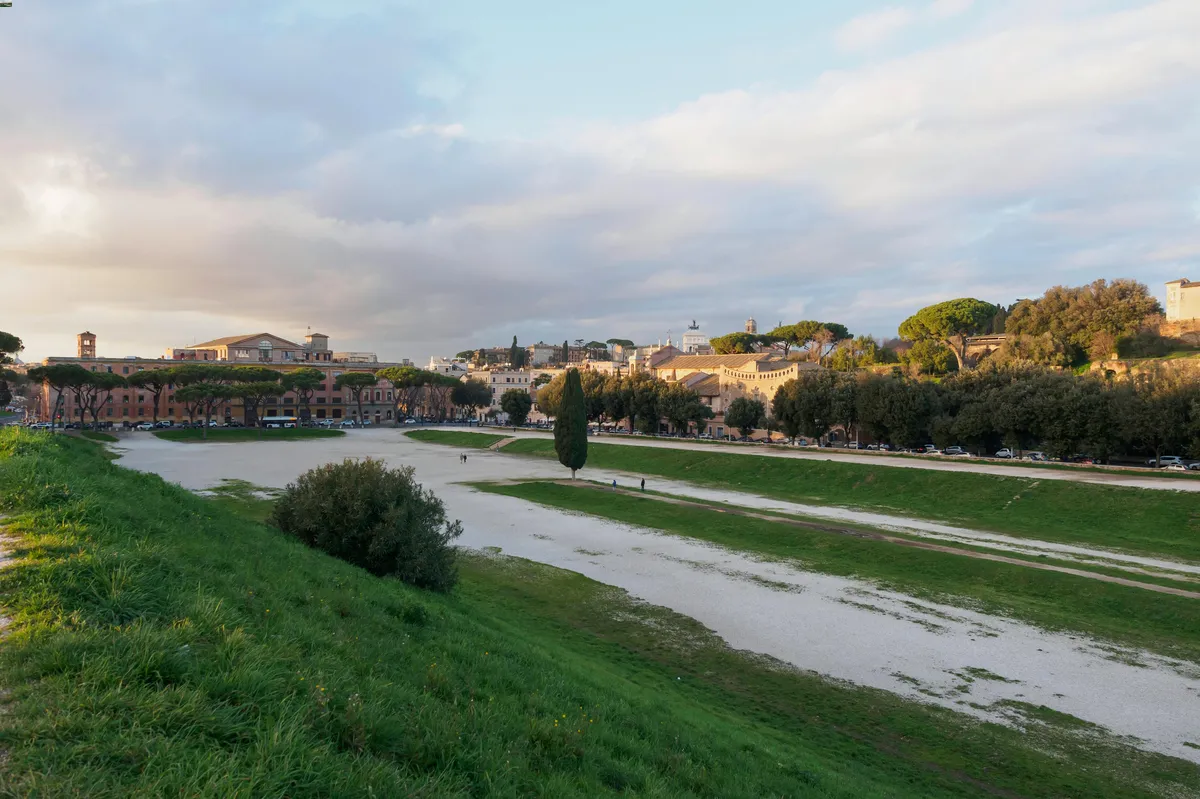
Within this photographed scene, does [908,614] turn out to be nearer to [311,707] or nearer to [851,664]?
[851,664]

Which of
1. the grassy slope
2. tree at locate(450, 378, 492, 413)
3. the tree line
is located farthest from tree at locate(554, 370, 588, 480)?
tree at locate(450, 378, 492, 413)

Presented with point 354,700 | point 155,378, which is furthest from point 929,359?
point 155,378

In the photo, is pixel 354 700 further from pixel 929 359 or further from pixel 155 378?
pixel 155 378

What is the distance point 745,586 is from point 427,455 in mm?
55710

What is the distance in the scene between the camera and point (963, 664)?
616 inches

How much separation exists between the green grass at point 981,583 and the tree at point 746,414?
45999 mm

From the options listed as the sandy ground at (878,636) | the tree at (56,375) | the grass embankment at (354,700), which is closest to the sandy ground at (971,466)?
the sandy ground at (878,636)

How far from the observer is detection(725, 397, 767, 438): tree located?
260 ft

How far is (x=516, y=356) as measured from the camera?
176m

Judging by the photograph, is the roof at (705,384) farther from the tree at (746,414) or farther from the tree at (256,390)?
the tree at (256,390)

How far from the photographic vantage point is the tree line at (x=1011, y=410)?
43219mm

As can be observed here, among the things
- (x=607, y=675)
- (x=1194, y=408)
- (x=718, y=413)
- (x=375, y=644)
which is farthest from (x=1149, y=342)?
(x=375, y=644)

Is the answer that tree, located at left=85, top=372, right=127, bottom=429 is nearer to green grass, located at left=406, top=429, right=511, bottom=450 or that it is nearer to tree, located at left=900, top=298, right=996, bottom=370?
green grass, located at left=406, top=429, right=511, bottom=450

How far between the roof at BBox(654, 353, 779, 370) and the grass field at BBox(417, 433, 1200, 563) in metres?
36.7
